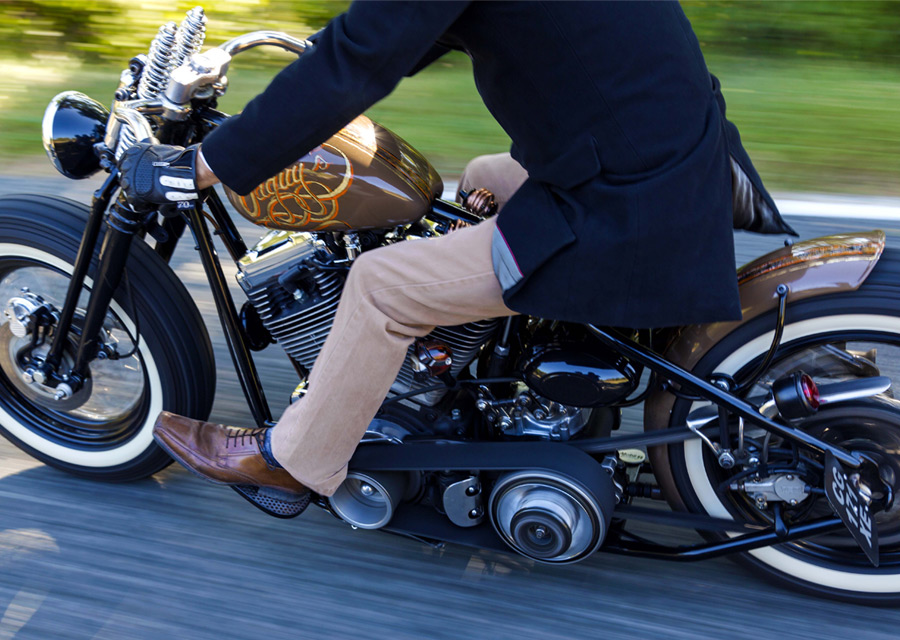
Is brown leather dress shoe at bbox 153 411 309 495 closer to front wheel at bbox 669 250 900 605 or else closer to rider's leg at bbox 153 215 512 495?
rider's leg at bbox 153 215 512 495

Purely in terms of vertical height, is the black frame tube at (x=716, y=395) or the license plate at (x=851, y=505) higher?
the black frame tube at (x=716, y=395)

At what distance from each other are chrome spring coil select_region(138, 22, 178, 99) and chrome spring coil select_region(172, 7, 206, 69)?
0.01 m

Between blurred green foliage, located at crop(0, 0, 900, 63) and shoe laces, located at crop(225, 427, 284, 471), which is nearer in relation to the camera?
shoe laces, located at crop(225, 427, 284, 471)

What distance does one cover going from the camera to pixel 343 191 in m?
1.97

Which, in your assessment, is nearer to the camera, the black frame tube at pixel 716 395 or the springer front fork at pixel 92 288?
the black frame tube at pixel 716 395

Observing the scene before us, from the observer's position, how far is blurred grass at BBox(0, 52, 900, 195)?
4.34 meters

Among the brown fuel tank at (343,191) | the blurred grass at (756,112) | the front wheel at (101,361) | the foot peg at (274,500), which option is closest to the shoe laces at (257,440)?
the foot peg at (274,500)

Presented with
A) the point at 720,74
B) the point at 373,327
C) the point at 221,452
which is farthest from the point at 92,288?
the point at 720,74

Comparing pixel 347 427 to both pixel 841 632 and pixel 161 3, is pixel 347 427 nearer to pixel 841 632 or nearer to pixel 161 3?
pixel 841 632

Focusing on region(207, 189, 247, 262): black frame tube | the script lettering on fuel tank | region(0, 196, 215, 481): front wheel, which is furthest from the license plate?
region(0, 196, 215, 481): front wheel

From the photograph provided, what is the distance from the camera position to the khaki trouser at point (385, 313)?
1897mm

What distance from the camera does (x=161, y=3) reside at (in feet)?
21.2

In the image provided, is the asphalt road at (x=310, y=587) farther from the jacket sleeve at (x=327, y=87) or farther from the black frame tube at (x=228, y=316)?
the jacket sleeve at (x=327, y=87)

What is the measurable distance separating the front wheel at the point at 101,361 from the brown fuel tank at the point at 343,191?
1.58 feet
